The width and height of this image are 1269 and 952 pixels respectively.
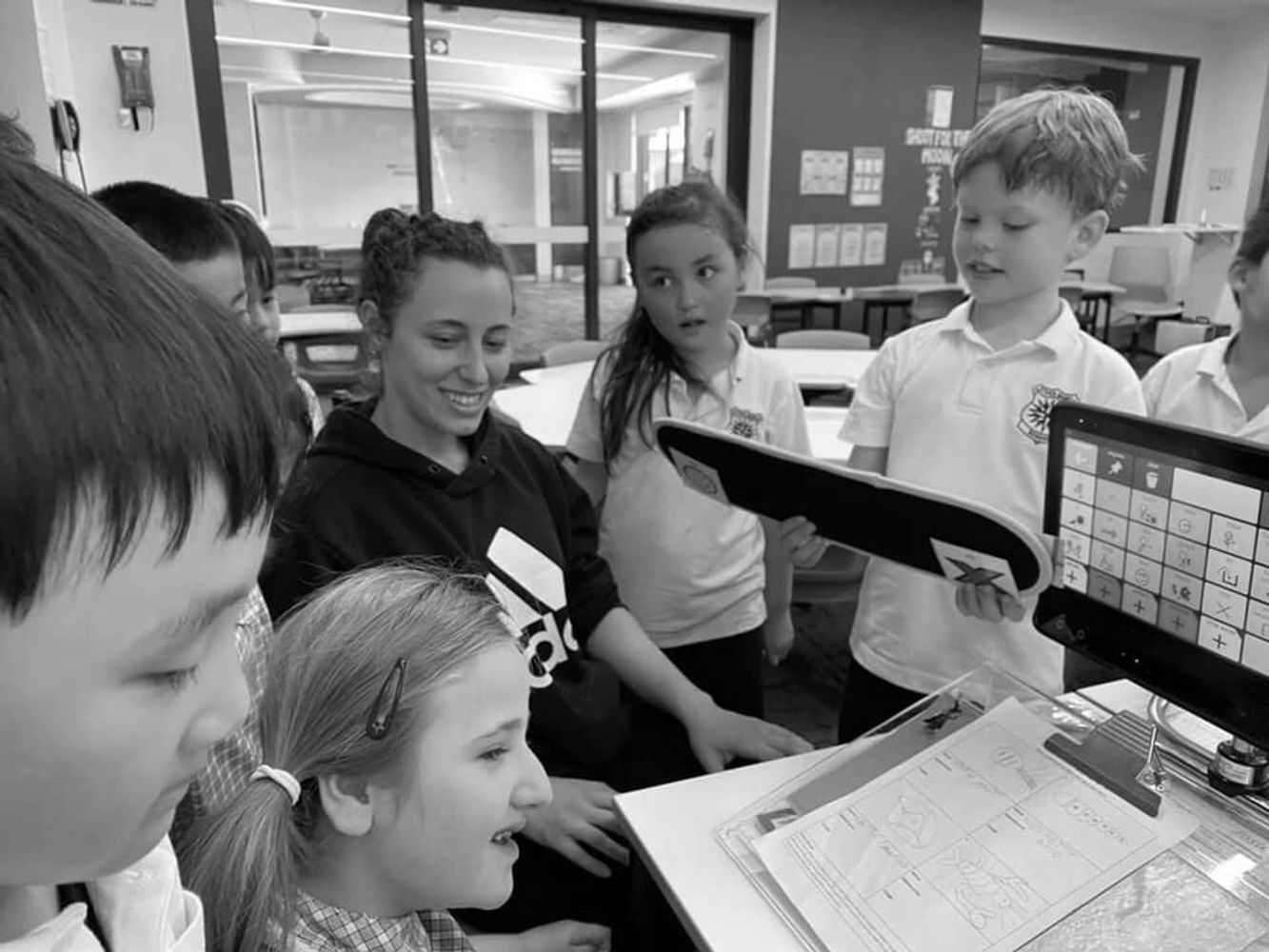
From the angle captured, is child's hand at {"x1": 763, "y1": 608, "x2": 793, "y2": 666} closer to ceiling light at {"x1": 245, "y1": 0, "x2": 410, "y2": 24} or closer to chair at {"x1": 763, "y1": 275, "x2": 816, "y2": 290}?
chair at {"x1": 763, "y1": 275, "x2": 816, "y2": 290}

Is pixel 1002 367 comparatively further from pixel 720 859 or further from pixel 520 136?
pixel 520 136

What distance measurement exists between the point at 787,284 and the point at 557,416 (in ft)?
12.8

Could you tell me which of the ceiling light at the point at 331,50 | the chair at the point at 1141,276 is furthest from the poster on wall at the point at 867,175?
the ceiling light at the point at 331,50

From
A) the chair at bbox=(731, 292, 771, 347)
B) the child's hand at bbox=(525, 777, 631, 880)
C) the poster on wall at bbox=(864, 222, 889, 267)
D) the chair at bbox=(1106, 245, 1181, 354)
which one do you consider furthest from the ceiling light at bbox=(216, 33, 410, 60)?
the chair at bbox=(1106, 245, 1181, 354)

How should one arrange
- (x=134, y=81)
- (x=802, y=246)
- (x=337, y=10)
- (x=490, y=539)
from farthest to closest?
(x=802, y=246) < (x=337, y=10) < (x=134, y=81) < (x=490, y=539)

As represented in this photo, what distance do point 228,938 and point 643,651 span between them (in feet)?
2.53

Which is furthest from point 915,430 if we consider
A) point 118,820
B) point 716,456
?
point 118,820

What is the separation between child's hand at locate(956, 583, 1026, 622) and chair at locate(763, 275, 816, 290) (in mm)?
5535

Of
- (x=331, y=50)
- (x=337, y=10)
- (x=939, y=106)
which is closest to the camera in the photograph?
(x=337, y=10)

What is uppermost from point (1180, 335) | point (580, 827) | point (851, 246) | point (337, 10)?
point (337, 10)

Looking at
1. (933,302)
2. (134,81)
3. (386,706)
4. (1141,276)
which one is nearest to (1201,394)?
(386,706)

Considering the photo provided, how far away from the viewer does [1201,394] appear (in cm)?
155

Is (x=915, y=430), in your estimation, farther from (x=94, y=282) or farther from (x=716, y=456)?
(x=94, y=282)

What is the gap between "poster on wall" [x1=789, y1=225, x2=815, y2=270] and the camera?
6.59 metres
